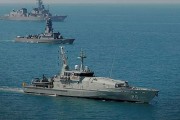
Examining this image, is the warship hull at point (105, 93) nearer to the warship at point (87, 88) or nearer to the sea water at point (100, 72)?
the warship at point (87, 88)

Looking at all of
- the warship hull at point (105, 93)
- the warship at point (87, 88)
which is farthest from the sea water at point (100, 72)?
the warship at point (87, 88)

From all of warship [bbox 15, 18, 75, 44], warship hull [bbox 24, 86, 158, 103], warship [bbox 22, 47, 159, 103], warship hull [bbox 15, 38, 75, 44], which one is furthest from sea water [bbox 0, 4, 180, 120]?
warship [bbox 15, 18, 75, 44]

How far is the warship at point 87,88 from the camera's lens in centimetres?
8688

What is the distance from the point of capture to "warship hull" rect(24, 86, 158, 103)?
8650cm

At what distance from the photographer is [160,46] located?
166 meters

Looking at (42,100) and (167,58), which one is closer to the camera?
(42,100)

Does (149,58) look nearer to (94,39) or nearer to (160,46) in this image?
(160,46)

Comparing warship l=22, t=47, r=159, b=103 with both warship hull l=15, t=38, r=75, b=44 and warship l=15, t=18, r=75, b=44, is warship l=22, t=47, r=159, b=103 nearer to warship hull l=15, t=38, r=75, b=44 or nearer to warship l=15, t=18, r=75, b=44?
warship hull l=15, t=38, r=75, b=44

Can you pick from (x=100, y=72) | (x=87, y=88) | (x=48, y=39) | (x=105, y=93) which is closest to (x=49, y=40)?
(x=48, y=39)

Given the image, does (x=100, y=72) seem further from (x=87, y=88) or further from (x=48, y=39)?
(x=48, y=39)

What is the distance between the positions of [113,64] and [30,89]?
33925mm

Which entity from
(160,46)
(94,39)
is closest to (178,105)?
(160,46)

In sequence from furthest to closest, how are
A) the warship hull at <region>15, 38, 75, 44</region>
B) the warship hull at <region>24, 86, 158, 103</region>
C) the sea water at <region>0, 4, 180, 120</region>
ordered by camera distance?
the warship hull at <region>15, 38, 75, 44</region>
the warship hull at <region>24, 86, 158, 103</region>
the sea water at <region>0, 4, 180, 120</region>

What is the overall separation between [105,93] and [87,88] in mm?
2692
